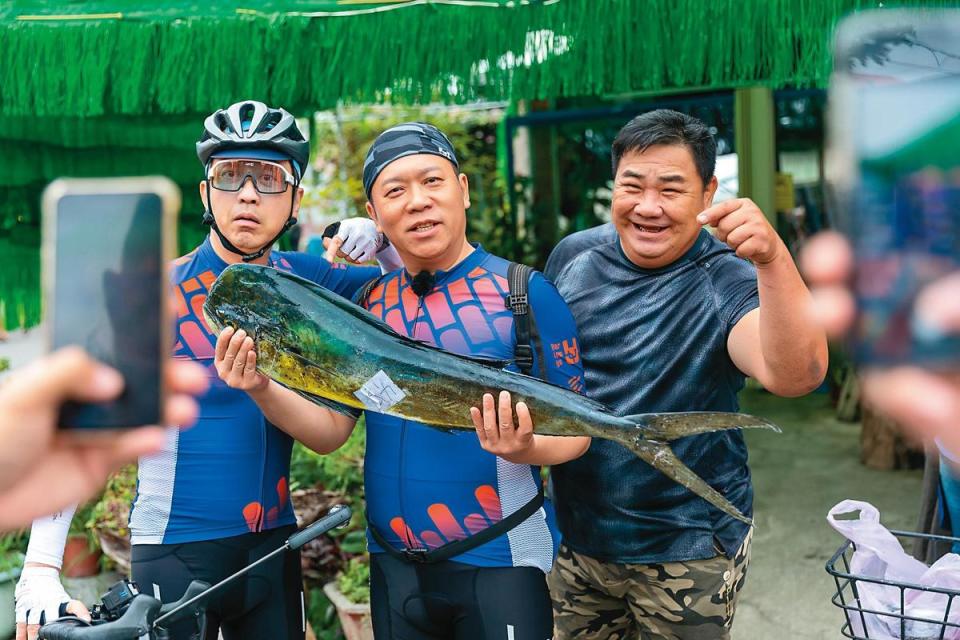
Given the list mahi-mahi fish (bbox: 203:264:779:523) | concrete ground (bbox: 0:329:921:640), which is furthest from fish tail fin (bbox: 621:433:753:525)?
concrete ground (bbox: 0:329:921:640)

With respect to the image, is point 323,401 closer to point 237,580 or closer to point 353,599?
point 237,580

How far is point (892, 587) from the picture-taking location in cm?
197

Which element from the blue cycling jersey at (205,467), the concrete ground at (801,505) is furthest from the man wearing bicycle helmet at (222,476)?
the concrete ground at (801,505)

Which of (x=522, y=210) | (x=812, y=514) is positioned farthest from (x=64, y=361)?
(x=522, y=210)

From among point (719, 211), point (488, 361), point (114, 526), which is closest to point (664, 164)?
point (719, 211)

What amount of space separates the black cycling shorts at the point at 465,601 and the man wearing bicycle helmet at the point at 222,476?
392 millimetres

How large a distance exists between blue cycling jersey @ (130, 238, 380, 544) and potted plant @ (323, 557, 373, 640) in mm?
1367

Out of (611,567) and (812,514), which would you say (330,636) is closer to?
(611,567)

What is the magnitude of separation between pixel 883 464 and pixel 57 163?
5.48 meters

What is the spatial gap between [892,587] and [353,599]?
2382mm

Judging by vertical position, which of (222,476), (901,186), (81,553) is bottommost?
(81,553)

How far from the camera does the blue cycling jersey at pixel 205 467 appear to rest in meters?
2.45

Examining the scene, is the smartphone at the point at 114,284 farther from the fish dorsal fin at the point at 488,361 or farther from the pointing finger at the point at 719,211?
the pointing finger at the point at 719,211

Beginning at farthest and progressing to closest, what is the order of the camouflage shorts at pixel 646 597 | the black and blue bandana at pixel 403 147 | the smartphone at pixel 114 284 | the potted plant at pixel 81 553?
the potted plant at pixel 81 553, the camouflage shorts at pixel 646 597, the black and blue bandana at pixel 403 147, the smartphone at pixel 114 284
